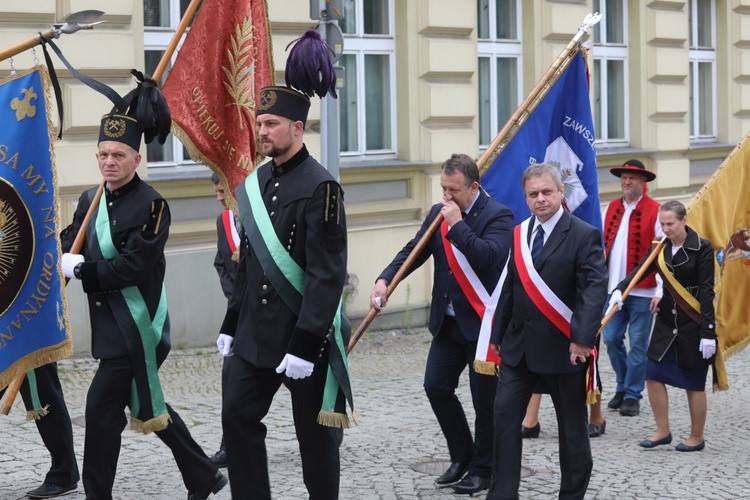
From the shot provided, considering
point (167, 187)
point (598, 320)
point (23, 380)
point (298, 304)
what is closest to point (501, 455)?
point (598, 320)

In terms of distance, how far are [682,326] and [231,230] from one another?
2.89 m

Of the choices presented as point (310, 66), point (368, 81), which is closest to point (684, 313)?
point (310, 66)

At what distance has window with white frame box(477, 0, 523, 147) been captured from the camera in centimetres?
1463

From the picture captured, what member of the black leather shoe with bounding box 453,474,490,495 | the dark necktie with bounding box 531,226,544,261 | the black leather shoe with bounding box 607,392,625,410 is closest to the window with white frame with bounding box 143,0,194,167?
the black leather shoe with bounding box 607,392,625,410

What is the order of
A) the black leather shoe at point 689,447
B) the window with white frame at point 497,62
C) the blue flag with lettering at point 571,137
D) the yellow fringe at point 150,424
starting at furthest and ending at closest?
the window with white frame at point 497,62 → the blue flag with lettering at point 571,137 → the black leather shoe at point 689,447 → the yellow fringe at point 150,424

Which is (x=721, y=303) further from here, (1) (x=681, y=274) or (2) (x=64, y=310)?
(2) (x=64, y=310)

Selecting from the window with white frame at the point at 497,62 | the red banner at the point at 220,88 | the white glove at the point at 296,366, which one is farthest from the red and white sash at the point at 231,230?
the window with white frame at the point at 497,62

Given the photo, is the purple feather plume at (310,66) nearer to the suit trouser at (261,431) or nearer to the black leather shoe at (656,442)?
the suit trouser at (261,431)

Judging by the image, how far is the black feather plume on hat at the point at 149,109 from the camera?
631 centimetres

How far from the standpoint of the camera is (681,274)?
8266 mm

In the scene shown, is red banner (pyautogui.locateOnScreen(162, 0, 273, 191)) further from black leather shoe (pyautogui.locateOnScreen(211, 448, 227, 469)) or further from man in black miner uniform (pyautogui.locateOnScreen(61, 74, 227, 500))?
black leather shoe (pyautogui.locateOnScreen(211, 448, 227, 469))

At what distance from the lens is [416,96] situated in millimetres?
13469

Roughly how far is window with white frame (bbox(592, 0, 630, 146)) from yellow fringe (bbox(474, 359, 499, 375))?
9.90 meters

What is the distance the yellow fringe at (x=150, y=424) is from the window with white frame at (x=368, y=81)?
7.18 meters
